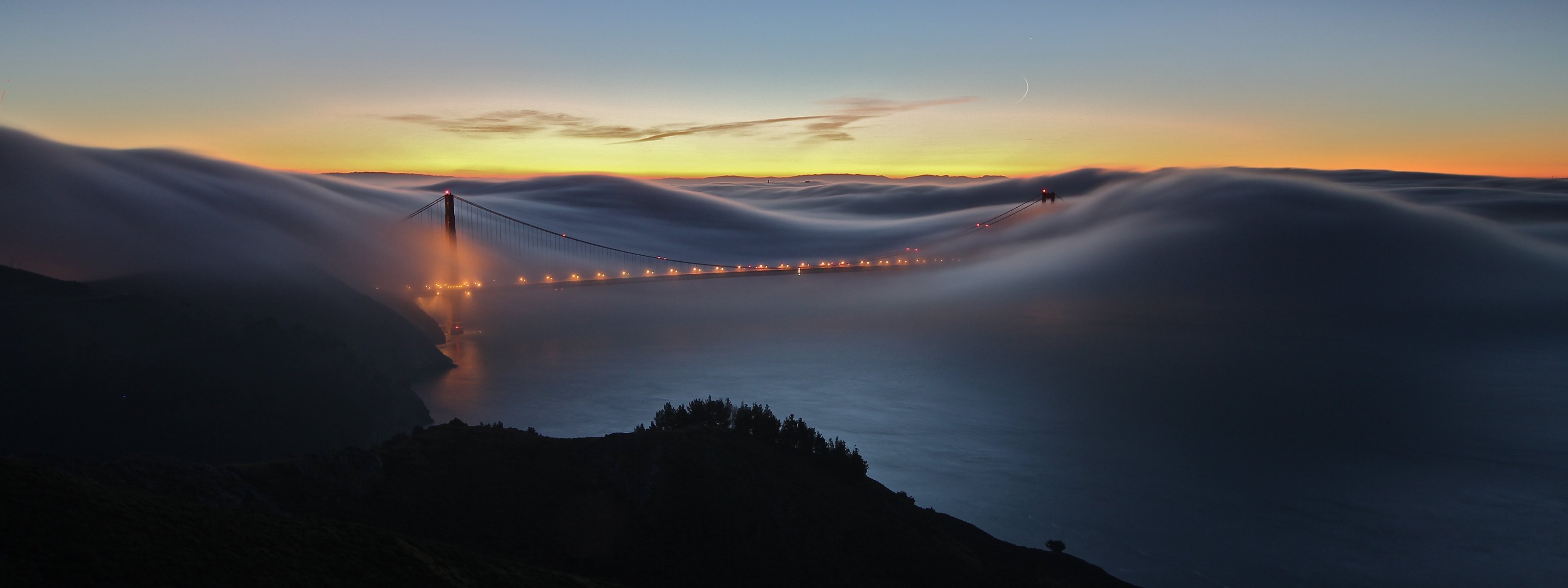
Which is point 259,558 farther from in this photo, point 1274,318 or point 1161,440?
point 1274,318

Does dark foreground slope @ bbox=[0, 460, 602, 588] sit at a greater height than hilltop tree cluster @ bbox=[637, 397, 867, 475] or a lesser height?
greater

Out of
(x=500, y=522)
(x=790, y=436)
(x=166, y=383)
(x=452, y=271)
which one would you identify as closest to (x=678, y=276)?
(x=452, y=271)

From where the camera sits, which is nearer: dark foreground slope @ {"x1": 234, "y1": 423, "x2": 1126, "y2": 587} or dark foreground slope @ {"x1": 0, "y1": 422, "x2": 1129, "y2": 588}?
dark foreground slope @ {"x1": 0, "y1": 422, "x2": 1129, "y2": 588}

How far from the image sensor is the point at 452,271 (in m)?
47.2

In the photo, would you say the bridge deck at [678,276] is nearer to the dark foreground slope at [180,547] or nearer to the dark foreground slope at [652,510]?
the dark foreground slope at [652,510]

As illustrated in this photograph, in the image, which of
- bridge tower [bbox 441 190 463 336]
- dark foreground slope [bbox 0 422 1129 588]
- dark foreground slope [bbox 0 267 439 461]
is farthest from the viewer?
bridge tower [bbox 441 190 463 336]

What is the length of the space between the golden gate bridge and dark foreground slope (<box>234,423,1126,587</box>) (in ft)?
110

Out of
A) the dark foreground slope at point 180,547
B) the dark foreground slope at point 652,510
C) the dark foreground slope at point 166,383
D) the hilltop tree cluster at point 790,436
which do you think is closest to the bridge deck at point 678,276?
the dark foreground slope at point 166,383

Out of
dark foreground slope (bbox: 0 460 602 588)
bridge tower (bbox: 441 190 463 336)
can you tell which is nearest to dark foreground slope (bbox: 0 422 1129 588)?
dark foreground slope (bbox: 0 460 602 588)

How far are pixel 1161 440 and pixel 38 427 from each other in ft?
81.0

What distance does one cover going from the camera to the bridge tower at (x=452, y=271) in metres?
43.3

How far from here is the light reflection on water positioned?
16625 millimetres

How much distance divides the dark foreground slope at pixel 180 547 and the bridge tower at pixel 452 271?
36989mm

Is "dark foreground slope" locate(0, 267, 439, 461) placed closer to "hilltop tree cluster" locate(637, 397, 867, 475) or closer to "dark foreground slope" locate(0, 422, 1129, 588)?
"dark foreground slope" locate(0, 422, 1129, 588)
